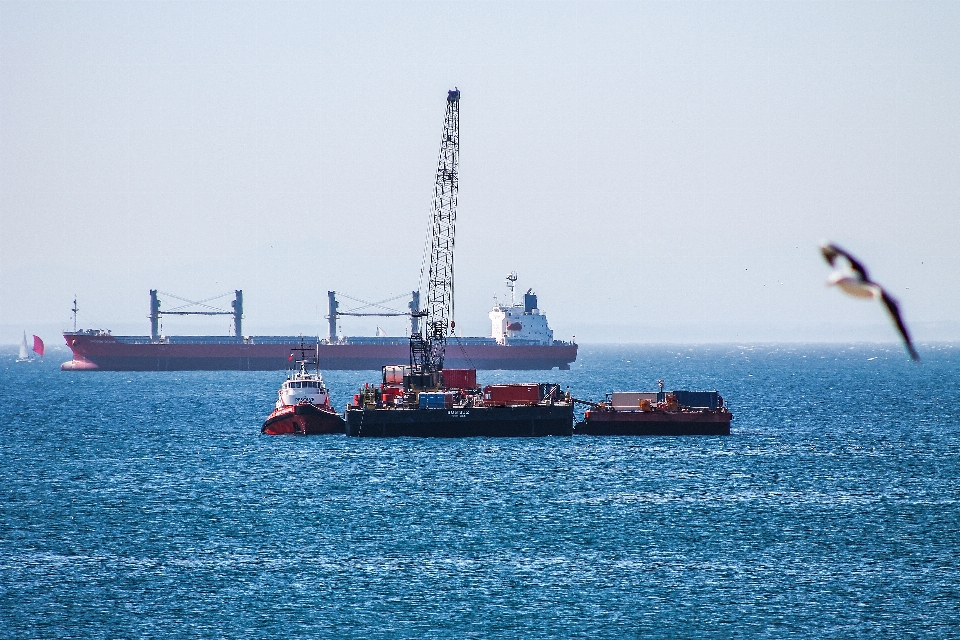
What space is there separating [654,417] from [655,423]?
1.71ft

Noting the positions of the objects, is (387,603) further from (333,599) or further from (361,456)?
(361,456)

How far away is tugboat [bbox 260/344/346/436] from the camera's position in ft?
341

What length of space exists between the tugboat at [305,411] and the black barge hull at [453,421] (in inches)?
197

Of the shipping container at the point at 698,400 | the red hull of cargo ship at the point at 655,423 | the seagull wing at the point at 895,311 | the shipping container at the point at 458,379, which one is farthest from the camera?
the shipping container at the point at 458,379

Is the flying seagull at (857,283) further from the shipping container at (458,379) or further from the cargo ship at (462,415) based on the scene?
the shipping container at (458,379)

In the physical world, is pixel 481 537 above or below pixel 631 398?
below

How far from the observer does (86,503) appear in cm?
7094

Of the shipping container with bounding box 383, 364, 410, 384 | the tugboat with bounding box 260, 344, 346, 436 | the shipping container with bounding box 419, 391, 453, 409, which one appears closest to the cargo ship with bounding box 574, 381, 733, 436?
the shipping container with bounding box 419, 391, 453, 409

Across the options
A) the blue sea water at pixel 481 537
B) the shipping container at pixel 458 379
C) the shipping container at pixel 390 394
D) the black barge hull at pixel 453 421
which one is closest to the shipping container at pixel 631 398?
the blue sea water at pixel 481 537

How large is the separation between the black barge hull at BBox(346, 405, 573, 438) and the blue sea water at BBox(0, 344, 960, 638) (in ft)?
4.77

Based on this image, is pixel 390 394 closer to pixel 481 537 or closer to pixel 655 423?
pixel 655 423

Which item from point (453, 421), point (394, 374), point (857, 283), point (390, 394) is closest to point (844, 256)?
point (857, 283)

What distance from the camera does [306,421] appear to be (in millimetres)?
104375

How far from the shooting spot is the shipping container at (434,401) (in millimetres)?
98500
